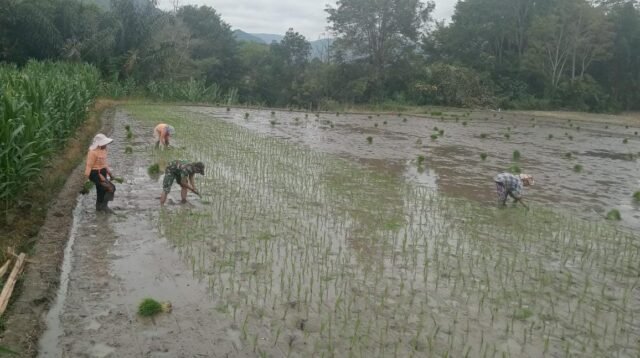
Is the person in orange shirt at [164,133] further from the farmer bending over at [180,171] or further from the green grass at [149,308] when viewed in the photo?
the green grass at [149,308]

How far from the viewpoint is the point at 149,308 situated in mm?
4668

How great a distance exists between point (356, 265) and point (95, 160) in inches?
169

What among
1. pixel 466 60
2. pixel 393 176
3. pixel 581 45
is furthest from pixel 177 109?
pixel 581 45

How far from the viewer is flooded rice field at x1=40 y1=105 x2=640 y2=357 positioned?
449cm

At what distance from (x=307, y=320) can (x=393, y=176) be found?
24.8ft

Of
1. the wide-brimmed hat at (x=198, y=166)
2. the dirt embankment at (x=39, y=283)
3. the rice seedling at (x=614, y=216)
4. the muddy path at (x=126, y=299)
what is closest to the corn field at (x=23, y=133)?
the dirt embankment at (x=39, y=283)

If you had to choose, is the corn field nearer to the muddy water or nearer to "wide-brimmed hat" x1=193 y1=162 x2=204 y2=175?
"wide-brimmed hat" x1=193 y1=162 x2=204 y2=175

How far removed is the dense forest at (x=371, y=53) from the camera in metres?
27.4

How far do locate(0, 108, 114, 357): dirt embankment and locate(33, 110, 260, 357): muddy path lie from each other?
0.09 metres

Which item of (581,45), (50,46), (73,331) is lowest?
(73,331)

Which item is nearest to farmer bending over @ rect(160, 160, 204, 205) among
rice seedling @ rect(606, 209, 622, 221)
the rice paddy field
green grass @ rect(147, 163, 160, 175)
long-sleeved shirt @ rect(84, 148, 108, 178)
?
the rice paddy field

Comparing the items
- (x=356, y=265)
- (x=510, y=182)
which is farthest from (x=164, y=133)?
(x=510, y=182)

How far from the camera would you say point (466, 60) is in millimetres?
44594

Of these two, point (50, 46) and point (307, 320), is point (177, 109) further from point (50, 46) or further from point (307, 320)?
point (307, 320)
